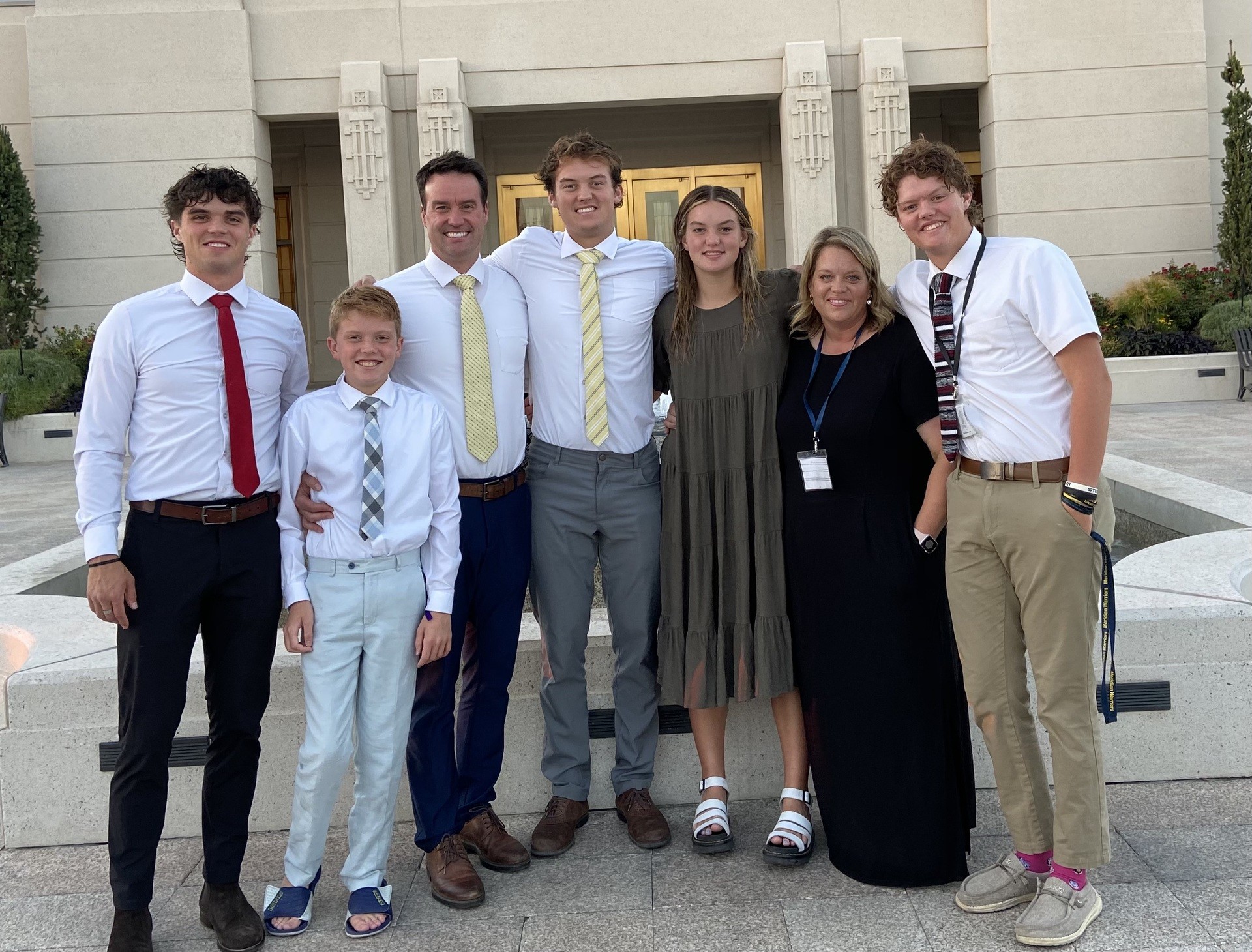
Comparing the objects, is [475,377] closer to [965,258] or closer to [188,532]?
[188,532]

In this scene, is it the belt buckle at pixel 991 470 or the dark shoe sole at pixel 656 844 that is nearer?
the belt buckle at pixel 991 470

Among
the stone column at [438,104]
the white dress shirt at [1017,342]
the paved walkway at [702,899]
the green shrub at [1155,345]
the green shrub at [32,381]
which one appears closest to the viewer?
the white dress shirt at [1017,342]

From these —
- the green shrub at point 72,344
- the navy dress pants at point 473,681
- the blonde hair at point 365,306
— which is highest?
the green shrub at point 72,344

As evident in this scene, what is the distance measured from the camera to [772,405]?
348cm

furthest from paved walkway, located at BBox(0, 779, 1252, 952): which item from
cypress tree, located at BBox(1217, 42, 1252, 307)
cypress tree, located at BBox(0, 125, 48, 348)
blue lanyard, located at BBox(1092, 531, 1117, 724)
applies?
cypress tree, located at BBox(1217, 42, 1252, 307)

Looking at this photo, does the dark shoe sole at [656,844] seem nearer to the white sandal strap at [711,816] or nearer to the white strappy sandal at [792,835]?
the white sandal strap at [711,816]

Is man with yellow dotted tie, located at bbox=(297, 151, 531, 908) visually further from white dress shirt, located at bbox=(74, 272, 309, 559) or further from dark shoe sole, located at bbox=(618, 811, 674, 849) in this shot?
white dress shirt, located at bbox=(74, 272, 309, 559)

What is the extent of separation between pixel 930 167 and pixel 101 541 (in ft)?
7.89

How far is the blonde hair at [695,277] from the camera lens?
3.52 m

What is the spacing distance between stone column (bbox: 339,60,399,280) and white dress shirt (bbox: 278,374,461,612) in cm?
1340

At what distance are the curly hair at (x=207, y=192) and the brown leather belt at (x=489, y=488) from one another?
0.99m

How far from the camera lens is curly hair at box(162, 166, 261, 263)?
3.08 m

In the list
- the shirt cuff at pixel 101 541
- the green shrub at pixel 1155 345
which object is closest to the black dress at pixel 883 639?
the shirt cuff at pixel 101 541

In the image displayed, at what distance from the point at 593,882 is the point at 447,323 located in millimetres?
1773
